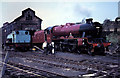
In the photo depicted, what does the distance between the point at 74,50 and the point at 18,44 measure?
722cm

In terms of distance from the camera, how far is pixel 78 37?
17.4 meters

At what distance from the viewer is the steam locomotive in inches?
613

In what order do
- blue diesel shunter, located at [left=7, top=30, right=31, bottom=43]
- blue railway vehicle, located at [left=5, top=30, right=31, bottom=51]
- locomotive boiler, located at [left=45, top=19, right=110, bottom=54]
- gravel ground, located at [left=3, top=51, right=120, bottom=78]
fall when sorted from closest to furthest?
1. gravel ground, located at [left=3, top=51, right=120, bottom=78]
2. locomotive boiler, located at [left=45, top=19, right=110, bottom=54]
3. blue railway vehicle, located at [left=5, top=30, right=31, bottom=51]
4. blue diesel shunter, located at [left=7, top=30, right=31, bottom=43]

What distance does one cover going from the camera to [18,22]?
39.2 m

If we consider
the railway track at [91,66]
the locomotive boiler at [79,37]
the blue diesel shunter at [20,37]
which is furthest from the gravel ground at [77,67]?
the blue diesel shunter at [20,37]

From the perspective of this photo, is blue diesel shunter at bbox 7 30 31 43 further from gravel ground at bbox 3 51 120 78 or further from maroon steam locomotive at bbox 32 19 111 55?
gravel ground at bbox 3 51 120 78

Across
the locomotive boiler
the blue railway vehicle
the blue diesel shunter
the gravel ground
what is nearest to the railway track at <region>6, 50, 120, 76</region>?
the gravel ground

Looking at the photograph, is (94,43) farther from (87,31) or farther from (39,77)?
(39,77)

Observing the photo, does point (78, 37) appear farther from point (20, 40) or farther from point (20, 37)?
point (20, 37)

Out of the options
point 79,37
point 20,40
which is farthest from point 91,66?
point 20,40

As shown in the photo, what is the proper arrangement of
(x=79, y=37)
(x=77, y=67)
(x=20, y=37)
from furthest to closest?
(x=20, y=37), (x=79, y=37), (x=77, y=67)

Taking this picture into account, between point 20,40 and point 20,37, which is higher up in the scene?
point 20,37

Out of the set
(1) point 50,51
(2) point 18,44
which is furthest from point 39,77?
(2) point 18,44

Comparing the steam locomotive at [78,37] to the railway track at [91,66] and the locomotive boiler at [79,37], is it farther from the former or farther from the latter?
the railway track at [91,66]
